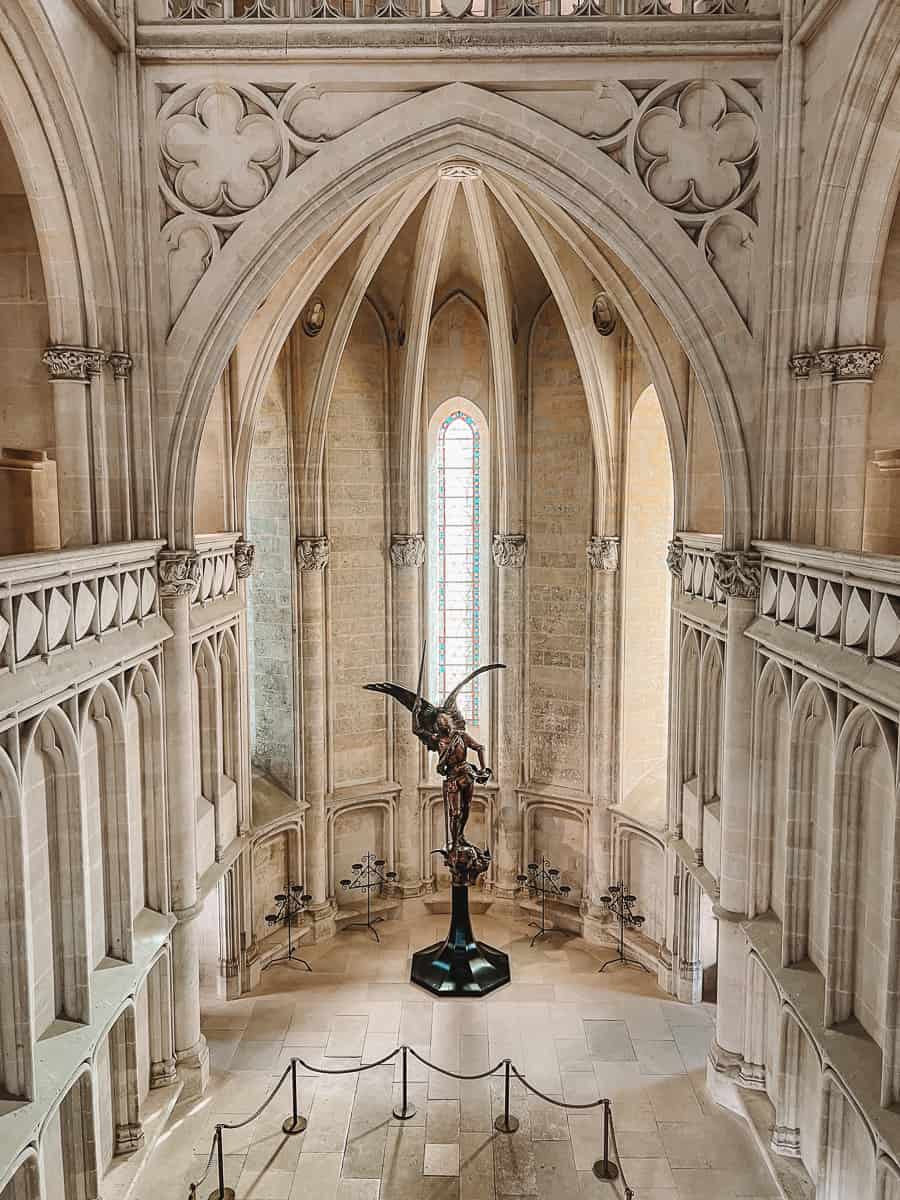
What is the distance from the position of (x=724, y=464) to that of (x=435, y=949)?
835 centimetres

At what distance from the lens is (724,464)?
10258mm

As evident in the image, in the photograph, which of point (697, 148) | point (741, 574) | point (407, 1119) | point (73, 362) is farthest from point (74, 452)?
point (407, 1119)

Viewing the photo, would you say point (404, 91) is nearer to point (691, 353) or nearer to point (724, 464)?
point (691, 353)

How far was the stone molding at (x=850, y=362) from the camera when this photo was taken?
30.6ft

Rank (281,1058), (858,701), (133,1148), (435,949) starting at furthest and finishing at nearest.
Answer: (435,949) < (281,1058) < (133,1148) < (858,701)

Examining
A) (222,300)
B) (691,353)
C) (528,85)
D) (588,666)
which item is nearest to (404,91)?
(528,85)

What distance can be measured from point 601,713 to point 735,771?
5.14 meters

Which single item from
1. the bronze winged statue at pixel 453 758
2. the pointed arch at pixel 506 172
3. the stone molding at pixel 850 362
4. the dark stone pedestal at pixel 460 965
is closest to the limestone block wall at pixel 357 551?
the bronze winged statue at pixel 453 758

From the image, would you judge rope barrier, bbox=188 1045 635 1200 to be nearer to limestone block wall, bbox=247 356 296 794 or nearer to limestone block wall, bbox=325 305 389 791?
limestone block wall, bbox=247 356 296 794

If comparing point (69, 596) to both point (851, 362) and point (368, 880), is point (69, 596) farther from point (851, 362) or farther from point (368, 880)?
point (368, 880)

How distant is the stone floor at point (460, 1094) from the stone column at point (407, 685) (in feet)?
7.17

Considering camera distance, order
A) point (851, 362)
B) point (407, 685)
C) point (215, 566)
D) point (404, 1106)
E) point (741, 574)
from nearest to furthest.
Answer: point (851, 362) → point (741, 574) → point (404, 1106) → point (215, 566) → point (407, 685)

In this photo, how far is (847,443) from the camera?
956 centimetres

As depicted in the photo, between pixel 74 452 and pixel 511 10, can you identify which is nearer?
pixel 74 452
